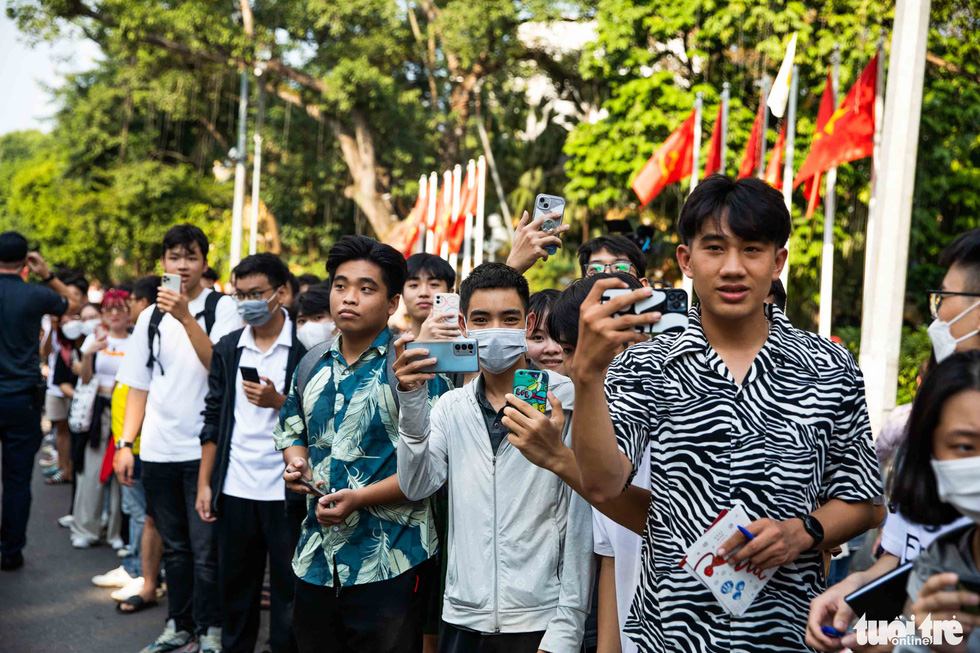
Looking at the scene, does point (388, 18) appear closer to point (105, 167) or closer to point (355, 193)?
point (355, 193)

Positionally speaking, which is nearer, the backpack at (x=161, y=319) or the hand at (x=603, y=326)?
the hand at (x=603, y=326)

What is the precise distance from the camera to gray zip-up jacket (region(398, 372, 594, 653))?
3203 millimetres

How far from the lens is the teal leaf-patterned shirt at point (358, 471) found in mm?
3748

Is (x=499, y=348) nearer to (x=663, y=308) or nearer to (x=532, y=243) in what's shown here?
(x=532, y=243)

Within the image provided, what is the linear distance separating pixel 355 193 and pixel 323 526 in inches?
863

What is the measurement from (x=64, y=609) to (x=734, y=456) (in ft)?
18.7

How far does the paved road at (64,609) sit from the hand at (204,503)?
50.7 inches

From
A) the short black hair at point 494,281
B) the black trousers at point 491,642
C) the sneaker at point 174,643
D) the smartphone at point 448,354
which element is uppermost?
the short black hair at point 494,281

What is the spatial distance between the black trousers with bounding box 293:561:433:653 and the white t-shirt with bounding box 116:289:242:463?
200cm

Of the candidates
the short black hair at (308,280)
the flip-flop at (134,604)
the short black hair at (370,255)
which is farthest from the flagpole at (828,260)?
the short black hair at (370,255)

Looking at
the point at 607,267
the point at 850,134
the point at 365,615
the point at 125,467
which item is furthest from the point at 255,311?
the point at 850,134

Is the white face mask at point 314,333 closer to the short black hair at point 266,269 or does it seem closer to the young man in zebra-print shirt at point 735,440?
the short black hair at point 266,269

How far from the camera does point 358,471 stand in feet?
12.6

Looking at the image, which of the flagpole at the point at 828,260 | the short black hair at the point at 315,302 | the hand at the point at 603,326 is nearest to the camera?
the hand at the point at 603,326
